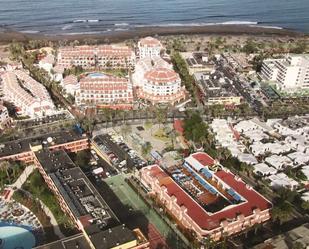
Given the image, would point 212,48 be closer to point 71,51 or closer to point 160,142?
point 71,51

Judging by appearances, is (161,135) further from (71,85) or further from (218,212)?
(71,85)

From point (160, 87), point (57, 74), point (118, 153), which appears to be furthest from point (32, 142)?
point (57, 74)

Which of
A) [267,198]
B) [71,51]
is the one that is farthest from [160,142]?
[71,51]

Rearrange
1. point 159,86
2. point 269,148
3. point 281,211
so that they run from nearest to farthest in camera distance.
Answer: point 281,211 → point 269,148 → point 159,86

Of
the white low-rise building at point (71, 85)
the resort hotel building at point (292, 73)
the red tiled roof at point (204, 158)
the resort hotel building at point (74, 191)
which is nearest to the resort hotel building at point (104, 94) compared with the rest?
the white low-rise building at point (71, 85)

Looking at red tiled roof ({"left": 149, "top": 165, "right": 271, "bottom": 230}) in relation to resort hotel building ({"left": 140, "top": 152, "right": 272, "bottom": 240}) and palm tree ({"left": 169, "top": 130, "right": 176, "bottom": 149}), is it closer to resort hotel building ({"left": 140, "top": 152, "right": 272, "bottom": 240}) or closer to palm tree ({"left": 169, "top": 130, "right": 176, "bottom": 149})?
resort hotel building ({"left": 140, "top": 152, "right": 272, "bottom": 240})

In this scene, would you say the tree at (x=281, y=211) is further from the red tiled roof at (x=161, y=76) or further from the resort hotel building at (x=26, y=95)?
the resort hotel building at (x=26, y=95)
